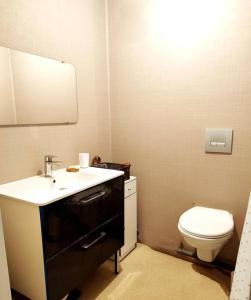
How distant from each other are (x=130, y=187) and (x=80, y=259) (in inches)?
29.3

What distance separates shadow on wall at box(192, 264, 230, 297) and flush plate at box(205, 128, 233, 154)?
96cm

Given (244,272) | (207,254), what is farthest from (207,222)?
(244,272)

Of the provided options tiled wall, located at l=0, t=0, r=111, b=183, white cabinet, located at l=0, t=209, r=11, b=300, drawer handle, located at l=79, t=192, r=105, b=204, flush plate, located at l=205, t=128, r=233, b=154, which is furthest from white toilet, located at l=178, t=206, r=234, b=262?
white cabinet, located at l=0, t=209, r=11, b=300

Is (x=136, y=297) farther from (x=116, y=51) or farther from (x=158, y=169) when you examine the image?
(x=116, y=51)

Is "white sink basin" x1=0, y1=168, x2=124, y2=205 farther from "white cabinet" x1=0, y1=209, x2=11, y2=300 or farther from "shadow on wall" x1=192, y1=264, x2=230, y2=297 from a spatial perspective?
"shadow on wall" x1=192, y1=264, x2=230, y2=297

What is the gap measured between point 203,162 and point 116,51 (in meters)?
1.26

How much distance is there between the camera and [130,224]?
6.66ft

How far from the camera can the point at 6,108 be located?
142cm

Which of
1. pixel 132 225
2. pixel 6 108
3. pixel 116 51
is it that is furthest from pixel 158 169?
pixel 6 108

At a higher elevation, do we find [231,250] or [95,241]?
[95,241]

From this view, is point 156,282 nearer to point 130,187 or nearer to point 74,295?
point 74,295

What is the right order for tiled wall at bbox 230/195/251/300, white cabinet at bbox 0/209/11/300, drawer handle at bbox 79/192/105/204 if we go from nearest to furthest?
1. white cabinet at bbox 0/209/11/300
2. tiled wall at bbox 230/195/251/300
3. drawer handle at bbox 79/192/105/204

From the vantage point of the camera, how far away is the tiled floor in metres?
1.60

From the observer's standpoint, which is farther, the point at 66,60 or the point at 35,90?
the point at 66,60
